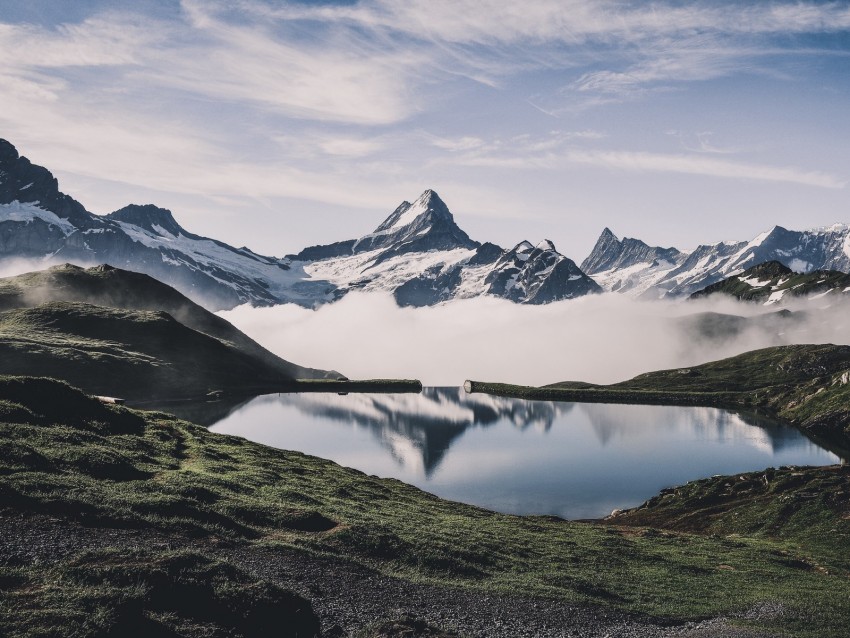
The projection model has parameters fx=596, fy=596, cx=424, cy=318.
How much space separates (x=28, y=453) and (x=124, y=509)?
12.0 meters

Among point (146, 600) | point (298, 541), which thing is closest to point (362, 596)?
point (298, 541)

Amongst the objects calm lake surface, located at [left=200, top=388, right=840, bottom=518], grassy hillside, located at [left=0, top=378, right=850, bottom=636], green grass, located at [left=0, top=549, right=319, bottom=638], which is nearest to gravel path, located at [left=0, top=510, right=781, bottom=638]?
grassy hillside, located at [left=0, top=378, right=850, bottom=636]

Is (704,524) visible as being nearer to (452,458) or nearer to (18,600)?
(452,458)

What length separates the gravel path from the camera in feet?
105

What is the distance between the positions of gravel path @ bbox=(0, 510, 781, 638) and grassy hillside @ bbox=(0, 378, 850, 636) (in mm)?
1542

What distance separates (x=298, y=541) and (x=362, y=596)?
29.7 feet

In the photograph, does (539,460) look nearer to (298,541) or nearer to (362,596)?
(298,541)

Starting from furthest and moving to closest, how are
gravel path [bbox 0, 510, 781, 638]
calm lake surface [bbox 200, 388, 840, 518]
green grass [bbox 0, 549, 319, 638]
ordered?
calm lake surface [bbox 200, 388, 840, 518]
gravel path [bbox 0, 510, 781, 638]
green grass [bbox 0, 549, 319, 638]

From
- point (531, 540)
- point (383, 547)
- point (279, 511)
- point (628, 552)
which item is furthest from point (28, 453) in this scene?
point (628, 552)

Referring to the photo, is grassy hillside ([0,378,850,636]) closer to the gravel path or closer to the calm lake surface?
the gravel path

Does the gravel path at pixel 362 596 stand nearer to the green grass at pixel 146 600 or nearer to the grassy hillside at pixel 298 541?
the grassy hillside at pixel 298 541

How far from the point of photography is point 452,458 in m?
154

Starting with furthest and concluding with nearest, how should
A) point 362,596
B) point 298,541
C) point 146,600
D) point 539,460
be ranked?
point 539,460 < point 298,541 < point 362,596 < point 146,600

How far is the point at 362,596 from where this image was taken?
34.8 meters
